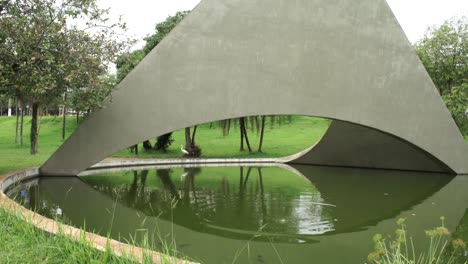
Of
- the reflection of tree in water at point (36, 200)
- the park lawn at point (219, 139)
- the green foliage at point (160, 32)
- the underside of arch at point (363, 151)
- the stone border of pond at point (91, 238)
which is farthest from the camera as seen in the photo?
the park lawn at point (219, 139)

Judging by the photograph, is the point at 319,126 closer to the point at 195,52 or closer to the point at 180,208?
the point at 195,52

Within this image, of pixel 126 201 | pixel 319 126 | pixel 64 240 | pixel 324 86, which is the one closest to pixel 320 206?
pixel 126 201

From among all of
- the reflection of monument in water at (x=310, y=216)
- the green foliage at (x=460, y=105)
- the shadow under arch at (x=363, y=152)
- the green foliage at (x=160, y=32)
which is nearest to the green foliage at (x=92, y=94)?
the reflection of monument in water at (x=310, y=216)

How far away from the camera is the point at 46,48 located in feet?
30.6

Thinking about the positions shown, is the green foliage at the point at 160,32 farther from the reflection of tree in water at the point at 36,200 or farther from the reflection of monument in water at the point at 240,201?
the reflection of tree in water at the point at 36,200

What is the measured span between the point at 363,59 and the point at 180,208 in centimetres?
753

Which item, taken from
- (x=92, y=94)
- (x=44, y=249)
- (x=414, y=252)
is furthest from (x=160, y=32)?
Result: (x=44, y=249)

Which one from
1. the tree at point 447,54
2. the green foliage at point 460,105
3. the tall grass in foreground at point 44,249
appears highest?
the tree at point 447,54

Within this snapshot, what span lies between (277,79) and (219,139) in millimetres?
18421

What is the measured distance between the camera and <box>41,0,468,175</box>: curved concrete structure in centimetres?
1104

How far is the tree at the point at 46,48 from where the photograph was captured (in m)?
8.98

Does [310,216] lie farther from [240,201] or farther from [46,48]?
[46,48]

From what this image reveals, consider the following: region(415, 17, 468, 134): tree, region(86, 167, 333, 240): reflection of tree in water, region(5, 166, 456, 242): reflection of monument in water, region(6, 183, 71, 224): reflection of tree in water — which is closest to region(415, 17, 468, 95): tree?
region(415, 17, 468, 134): tree

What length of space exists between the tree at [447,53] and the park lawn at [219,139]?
27.6 feet
